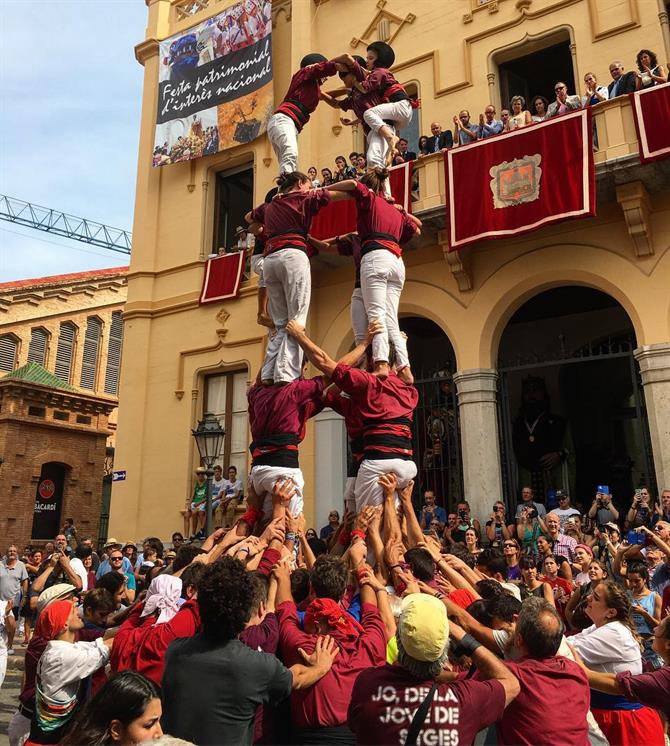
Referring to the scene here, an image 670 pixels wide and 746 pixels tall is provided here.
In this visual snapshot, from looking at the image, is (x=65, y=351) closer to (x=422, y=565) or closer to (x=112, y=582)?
(x=112, y=582)

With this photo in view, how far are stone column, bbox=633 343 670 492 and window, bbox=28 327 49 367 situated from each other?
2192 centimetres

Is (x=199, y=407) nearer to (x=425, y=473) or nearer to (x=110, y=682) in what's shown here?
(x=425, y=473)

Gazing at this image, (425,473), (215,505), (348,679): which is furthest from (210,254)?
(348,679)

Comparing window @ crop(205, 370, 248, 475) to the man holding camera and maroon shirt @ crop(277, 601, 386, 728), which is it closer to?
the man holding camera

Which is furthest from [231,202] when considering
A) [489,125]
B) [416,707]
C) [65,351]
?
[416,707]

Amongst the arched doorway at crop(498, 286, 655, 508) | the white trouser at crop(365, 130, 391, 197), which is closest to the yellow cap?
the white trouser at crop(365, 130, 391, 197)

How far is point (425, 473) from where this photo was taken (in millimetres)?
12766

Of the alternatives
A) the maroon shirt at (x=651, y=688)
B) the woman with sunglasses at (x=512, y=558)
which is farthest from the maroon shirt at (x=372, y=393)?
the maroon shirt at (x=651, y=688)

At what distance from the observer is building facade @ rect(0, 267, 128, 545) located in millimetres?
21984

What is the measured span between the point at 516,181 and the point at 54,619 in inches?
371

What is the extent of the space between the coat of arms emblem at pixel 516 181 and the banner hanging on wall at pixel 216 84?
6185 mm

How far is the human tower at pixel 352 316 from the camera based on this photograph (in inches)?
236

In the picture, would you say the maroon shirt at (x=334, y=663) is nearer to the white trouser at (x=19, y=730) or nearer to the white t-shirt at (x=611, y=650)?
the white t-shirt at (x=611, y=650)

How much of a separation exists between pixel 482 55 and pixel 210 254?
6799 mm
